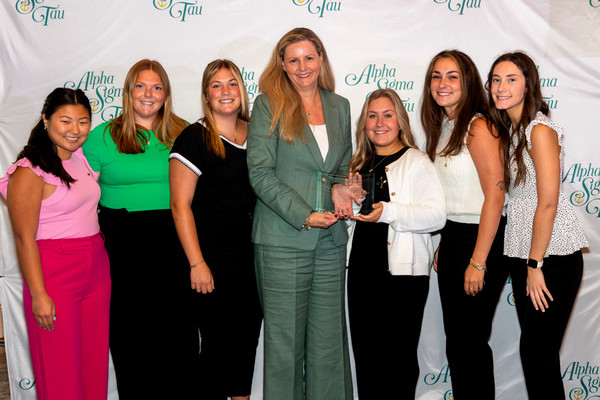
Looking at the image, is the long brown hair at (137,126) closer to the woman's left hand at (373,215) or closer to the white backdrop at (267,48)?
the white backdrop at (267,48)

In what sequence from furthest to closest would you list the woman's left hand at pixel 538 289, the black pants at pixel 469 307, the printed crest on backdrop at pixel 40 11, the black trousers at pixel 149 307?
1. the printed crest on backdrop at pixel 40 11
2. the black trousers at pixel 149 307
3. the black pants at pixel 469 307
4. the woman's left hand at pixel 538 289

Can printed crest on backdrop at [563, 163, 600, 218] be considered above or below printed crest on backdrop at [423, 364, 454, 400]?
above

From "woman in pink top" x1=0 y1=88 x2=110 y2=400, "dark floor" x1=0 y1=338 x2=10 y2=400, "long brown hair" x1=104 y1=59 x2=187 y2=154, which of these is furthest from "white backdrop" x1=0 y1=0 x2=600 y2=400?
Answer: "woman in pink top" x1=0 y1=88 x2=110 y2=400

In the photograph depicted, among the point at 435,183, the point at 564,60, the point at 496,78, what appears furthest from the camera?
the point at 564,60

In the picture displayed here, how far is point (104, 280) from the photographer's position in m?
2.36

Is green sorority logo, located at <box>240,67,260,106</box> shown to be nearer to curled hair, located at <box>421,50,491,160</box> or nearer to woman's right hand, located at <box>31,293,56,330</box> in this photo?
curled hair, located at <box>421,50,491,160</box>

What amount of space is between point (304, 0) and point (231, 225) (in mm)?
1600

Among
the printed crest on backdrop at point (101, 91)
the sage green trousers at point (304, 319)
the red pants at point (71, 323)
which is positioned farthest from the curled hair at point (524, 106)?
the printed crest on backdrop at point (101, 91)

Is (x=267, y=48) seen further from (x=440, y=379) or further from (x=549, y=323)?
(x=440, y=379)

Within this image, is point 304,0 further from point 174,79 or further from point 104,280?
point 104,280

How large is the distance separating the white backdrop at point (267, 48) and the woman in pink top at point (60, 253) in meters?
0.98

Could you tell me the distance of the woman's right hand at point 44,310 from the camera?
2.14 meters

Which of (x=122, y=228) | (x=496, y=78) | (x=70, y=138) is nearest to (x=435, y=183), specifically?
(x=496, y=78)

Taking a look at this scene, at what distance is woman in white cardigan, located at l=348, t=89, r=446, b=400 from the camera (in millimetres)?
2395
